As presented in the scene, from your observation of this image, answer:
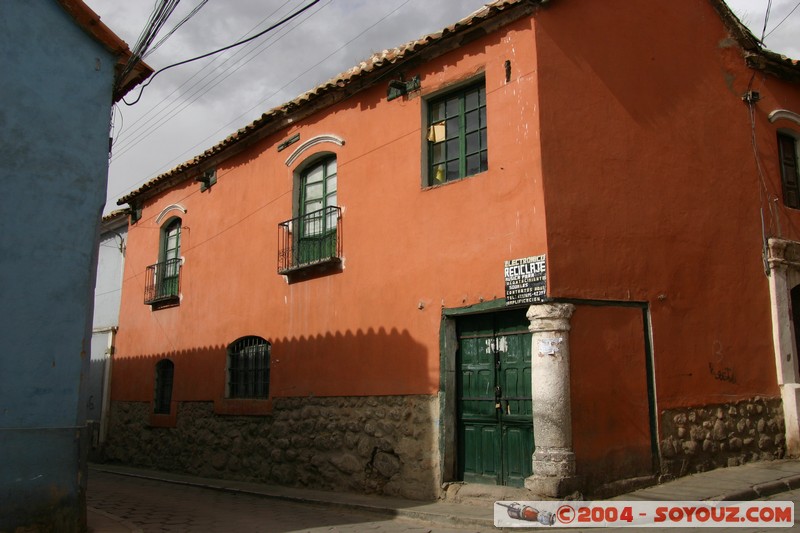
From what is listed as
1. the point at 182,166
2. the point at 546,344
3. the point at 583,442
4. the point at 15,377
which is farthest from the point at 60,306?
the point at 182,166

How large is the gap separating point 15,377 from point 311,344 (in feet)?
16.4

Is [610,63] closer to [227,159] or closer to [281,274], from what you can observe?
[281,274]

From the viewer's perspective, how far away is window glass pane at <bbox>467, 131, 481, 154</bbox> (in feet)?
30.4

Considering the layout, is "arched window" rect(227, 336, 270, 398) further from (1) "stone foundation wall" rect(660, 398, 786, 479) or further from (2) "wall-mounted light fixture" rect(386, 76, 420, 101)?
(1) "stone foundation wall" rect(660, 398, 786, 479)

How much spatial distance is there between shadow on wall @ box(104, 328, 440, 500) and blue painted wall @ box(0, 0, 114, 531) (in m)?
3.91

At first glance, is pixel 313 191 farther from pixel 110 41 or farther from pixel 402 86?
pixel 110 41

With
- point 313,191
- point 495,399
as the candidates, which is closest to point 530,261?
point 495,399

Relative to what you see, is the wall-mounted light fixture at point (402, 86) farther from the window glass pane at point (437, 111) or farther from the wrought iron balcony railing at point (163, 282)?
the wrought iron balcony railing at point (163, 282)

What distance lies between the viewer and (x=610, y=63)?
30.2 feet

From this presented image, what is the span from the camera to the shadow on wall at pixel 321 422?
9211mm

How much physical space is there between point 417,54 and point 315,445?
5.82 meters

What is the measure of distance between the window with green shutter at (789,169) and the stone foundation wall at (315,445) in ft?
21.6

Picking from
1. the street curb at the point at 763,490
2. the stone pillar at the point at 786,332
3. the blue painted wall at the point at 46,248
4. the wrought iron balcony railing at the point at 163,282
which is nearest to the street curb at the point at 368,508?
the street curb at the point at 763,490

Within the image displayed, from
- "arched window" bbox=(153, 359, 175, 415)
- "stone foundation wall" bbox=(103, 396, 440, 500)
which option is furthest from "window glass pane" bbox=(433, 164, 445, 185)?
"arched window" bbox=(153, 359, 175, 415)
